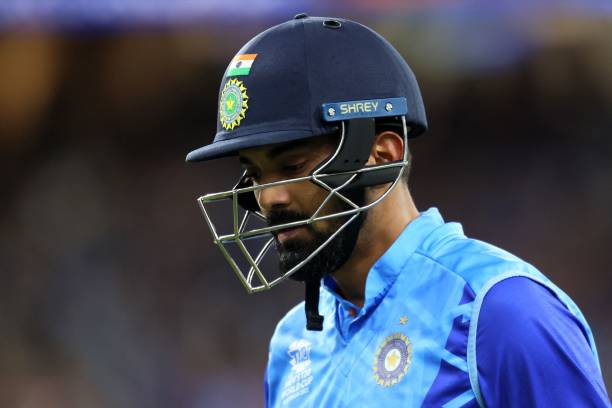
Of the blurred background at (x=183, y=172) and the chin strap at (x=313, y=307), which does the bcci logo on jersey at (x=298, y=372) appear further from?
the blurred background at (x=183, y=172)

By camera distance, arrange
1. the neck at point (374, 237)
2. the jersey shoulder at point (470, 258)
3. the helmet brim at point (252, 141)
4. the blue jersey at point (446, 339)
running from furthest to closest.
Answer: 1. the neck at point (374, 237)
2. the helmet brim at point (252, 141)
3. the jersey shoulder at point (470, 258)
4. the blue jersey at point (446, 339)

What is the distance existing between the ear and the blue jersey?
14cm

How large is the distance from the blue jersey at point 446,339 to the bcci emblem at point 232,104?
0.41 metres

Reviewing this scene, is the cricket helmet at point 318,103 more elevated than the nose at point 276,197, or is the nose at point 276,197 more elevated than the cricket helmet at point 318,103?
the cricket helmet at point 318,103

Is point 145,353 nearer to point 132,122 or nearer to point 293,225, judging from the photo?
point 132,122

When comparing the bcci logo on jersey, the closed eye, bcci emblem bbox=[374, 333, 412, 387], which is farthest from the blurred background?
bcci emblem bbox=[374, 333, 412, 387]

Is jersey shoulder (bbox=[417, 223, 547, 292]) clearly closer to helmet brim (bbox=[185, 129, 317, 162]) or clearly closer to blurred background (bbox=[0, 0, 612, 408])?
helmet brim (bbox=[185, 129, 317, 162])

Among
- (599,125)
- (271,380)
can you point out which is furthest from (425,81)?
(271,380)

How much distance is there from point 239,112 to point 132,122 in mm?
3166

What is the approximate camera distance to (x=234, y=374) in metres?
5.06

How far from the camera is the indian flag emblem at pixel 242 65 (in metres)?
2.06

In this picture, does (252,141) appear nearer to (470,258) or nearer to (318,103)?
(318,103)

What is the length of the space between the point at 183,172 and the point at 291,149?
328 cm

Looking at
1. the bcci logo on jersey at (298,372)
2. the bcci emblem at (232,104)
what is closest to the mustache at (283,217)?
the bcci emblem at (232,104)
